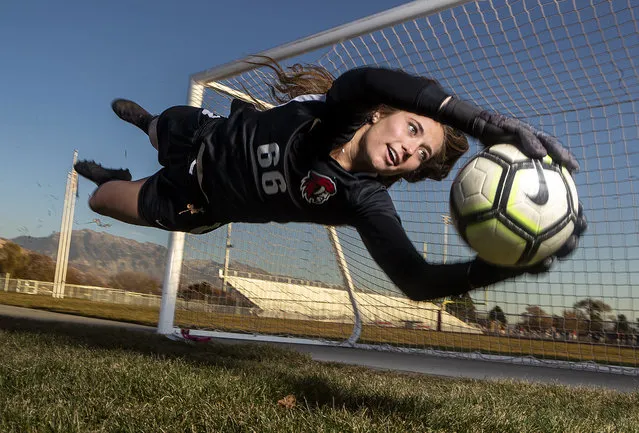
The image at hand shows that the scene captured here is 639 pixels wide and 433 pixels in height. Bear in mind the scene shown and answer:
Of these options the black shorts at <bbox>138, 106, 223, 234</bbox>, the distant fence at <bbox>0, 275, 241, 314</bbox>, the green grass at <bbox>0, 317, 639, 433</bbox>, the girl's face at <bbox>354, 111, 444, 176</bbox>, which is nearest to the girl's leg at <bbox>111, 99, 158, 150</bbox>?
the black shorts at <bbox>138, 106, 223, 234</bbox>

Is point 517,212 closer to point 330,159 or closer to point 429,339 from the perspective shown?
point 330,159

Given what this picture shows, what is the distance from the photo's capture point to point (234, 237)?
7.71 m

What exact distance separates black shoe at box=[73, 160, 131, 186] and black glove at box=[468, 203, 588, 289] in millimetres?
3228

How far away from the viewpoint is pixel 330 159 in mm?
3062

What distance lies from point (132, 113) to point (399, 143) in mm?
2871

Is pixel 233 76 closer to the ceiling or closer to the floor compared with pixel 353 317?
closer to the ceiling

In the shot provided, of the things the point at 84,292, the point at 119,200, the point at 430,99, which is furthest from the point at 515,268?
the point at 84,292

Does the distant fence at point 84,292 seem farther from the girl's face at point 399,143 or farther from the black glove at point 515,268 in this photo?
the black glove at point 515,268

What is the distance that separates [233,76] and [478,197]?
5.47 m

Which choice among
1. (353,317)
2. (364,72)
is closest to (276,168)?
(364,72)

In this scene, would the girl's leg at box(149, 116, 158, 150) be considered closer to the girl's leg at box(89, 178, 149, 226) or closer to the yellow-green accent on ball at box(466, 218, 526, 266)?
the girl's leg at box(89, 178, 149, 226)

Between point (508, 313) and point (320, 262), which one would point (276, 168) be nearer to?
point (508, 313)

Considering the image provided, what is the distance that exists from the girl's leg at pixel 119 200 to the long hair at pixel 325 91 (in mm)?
1311

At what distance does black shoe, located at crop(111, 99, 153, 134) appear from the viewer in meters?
4.71
